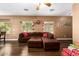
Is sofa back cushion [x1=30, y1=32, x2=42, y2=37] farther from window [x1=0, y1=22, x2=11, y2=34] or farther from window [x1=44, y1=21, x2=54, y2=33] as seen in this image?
window [x1=0, y1=22, x2=11, y2=34]

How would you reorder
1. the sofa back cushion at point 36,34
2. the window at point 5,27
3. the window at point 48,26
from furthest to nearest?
the window at point 48,26, the window at point 5,27, the sofa back cushion at point 36,34

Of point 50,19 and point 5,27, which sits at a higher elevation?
point 50,19

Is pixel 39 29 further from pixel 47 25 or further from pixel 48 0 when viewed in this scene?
pixel 48 0

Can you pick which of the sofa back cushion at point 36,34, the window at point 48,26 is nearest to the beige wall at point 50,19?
the window at point 48,26

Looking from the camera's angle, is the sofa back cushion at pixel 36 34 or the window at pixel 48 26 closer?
the sofa back cushion at pixel 36 34

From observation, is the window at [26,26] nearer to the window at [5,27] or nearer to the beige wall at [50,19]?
the beige wall at [50,19]

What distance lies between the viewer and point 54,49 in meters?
6.52

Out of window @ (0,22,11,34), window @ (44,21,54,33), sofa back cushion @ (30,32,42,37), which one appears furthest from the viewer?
window @ (44,21,54,33)

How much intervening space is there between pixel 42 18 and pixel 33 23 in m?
0.81

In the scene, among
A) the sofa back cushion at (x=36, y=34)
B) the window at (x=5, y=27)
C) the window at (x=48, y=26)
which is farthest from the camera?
the window at (x=48, y=26)

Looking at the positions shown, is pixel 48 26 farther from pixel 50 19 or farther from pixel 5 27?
pixel 5 27

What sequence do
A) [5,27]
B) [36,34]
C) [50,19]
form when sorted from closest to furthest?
[36,34]
[5,27]
[50,19]

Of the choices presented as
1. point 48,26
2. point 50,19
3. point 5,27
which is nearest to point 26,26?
point 5,27

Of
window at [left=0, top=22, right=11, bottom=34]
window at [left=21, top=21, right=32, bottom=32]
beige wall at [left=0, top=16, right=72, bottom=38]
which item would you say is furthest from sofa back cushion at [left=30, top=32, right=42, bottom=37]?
window at [left=0, top=22, right=11, bottom=34]
